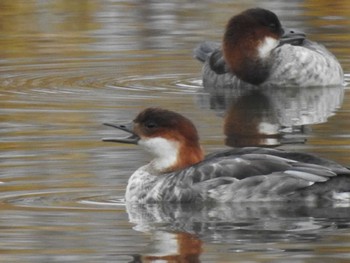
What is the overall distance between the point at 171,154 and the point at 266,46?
22.5 feet

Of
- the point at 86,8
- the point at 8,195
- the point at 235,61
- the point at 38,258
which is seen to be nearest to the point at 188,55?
the point at 235,61

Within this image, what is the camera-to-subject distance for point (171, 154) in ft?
→ 43.5

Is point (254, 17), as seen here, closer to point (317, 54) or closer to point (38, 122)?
point (317, 54)

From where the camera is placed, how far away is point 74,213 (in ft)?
40.9

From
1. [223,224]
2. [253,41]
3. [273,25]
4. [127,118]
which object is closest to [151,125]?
[223,224]

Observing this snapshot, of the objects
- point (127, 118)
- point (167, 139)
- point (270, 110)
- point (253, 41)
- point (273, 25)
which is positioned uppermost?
point (167, 139)

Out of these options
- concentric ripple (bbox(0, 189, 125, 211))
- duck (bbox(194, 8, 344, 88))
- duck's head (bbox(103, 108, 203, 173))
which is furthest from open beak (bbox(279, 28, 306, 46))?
concentric ripple (bbox(0, 189, 125, 211))

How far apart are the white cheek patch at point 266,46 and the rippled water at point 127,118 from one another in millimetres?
637

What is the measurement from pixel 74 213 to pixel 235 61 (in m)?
7.77

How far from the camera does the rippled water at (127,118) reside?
11422mm

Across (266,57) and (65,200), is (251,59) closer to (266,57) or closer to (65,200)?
(266,57)

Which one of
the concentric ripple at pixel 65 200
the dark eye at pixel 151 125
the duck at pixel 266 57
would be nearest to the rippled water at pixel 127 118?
the concentric ripple at pixel 65 200

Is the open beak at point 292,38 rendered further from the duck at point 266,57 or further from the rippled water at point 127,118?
the rippled water at point 127,118

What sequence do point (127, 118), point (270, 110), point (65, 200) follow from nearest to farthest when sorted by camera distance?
point (65, 200), point (127, 118), point (270, 110)
